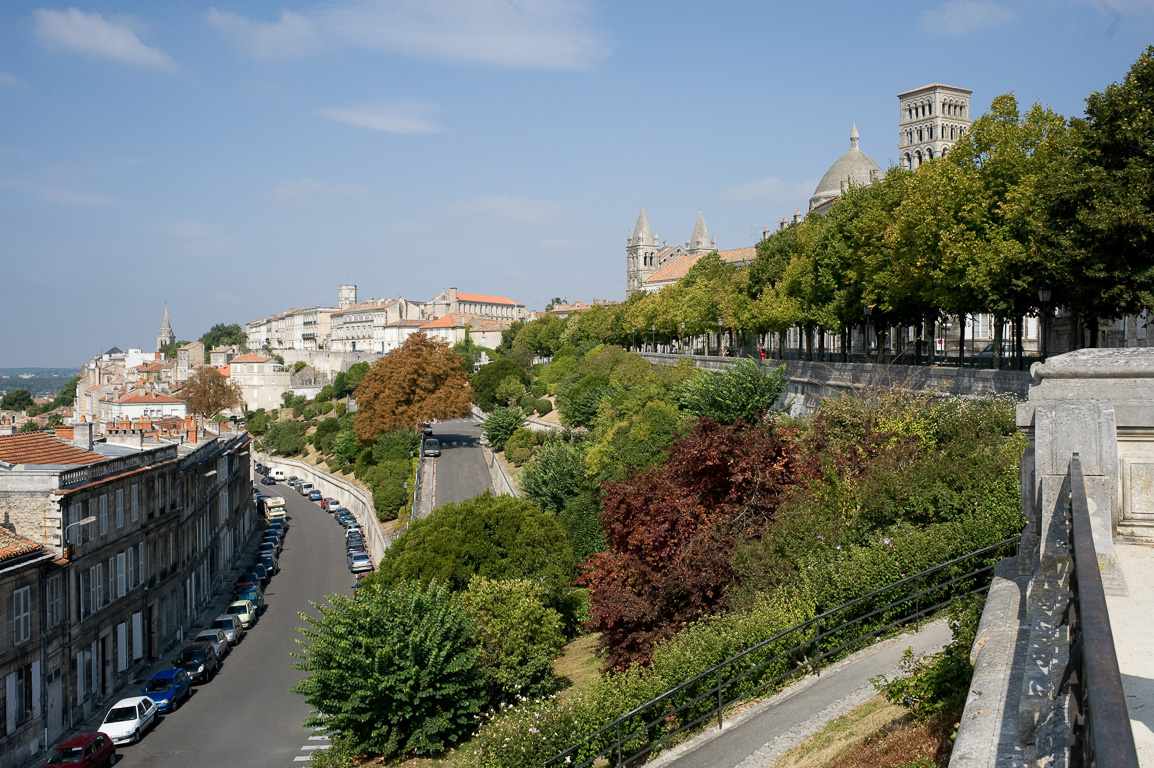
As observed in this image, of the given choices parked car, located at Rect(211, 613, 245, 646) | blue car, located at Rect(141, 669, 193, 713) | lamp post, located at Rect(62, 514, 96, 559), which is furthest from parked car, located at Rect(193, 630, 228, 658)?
lamp post, located at Rect(62, 514, 96, 559)

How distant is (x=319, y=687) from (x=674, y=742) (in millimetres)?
9516

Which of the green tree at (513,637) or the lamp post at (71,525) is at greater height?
the lamp post at (71,525)

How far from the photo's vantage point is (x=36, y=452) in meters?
30.8

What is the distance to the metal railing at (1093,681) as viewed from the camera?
9.82ft

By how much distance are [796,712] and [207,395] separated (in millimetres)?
A: 99937

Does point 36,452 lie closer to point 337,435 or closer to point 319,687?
point 319,687

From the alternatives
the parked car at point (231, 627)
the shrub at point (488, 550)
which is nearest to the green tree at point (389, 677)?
the shrub at point (488, 550)

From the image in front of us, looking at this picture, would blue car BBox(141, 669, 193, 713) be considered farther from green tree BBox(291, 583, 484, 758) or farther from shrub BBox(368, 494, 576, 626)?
green tree BBox(291, 583, 484, 758)

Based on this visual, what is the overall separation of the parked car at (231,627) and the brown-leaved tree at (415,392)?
1237 inches

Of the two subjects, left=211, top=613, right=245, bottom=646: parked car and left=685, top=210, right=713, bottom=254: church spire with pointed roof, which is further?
left=685, top=210, right=713, bottom=254: church spire with pointed roof

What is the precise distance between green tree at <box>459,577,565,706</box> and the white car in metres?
9.48

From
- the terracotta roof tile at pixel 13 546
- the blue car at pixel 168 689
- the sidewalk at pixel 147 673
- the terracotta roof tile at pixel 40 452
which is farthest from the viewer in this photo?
the terracotta roof tile at pixel 40 452

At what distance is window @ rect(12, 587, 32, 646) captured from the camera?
77.0ft

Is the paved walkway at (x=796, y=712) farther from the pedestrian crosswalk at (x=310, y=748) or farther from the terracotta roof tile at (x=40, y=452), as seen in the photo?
the terracotta roof tile at (x=40, y=452)
